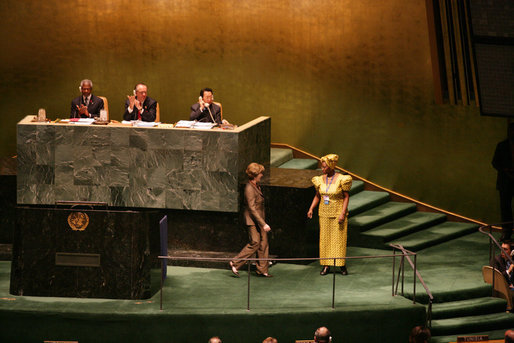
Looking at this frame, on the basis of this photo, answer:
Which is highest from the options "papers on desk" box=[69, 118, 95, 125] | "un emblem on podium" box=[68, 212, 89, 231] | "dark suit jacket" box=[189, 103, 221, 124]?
"dark suit jacket" box=[189, 103, 221, 124]

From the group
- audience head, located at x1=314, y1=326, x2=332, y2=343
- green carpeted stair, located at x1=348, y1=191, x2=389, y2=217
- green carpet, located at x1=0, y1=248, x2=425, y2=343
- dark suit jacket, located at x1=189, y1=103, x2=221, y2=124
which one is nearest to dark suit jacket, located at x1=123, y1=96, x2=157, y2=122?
dark suit jacket, located at x1=189, y1=103, x2=221, y2=124

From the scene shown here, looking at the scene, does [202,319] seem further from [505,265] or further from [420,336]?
[505,265]

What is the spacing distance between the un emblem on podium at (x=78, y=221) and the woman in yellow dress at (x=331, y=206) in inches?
102

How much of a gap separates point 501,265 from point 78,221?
4.79m

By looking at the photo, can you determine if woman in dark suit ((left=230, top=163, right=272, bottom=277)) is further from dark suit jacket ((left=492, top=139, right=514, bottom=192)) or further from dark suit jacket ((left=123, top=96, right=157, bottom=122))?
dark suit jacket ((left=492, top=139, right=514, bottom=192))

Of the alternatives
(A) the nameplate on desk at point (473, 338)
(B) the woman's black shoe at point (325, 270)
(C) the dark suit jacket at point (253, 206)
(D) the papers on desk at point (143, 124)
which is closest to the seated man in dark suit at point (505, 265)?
(A) the nameplate on desk at point (473, 338)

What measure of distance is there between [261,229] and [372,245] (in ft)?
6.35

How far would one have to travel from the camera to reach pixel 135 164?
37.4 feet

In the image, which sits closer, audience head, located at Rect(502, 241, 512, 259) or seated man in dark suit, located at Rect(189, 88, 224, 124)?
audience head, located at Rect(502, 241, 512, 259)

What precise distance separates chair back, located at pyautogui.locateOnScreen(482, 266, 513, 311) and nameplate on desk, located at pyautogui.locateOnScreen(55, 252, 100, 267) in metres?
4.44

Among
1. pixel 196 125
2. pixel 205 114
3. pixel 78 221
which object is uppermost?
pixel 205 114

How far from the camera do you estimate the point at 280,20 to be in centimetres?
1473

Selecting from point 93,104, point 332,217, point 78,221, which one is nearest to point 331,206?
point 332,217

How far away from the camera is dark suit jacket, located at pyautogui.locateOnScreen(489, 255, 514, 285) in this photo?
437 inches
